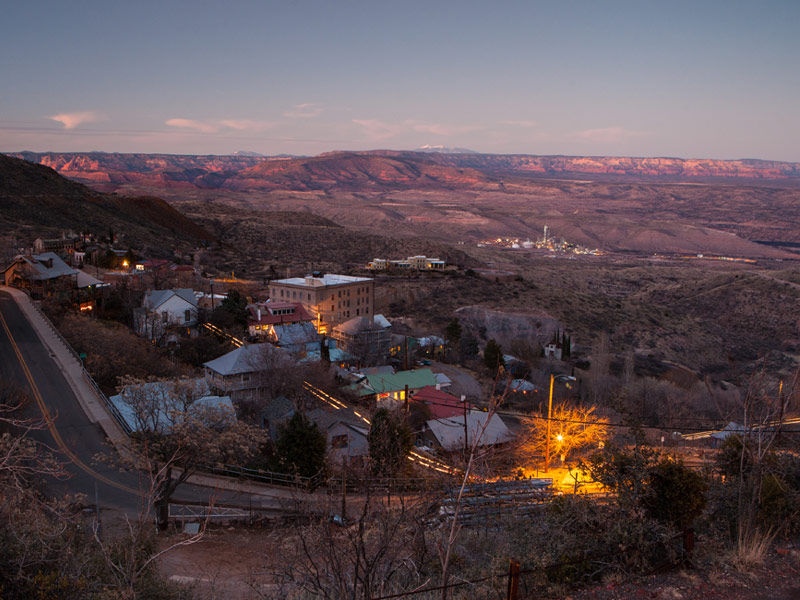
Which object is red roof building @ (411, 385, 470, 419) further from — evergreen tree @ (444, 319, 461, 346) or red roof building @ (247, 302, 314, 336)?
red roof building @ (247, 302, 314, 336)

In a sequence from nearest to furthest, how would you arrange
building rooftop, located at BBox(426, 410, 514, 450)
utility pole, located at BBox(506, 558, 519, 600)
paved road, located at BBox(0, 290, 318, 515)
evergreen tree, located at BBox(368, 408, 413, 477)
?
utility pole, located at BBox(506, 558, 519, 600) → paved road, located at BBox(0, 290, 318, 515) → evergreen tree, located at BBox(368, 408, 413, 477) → building rooftop, located at BBox(426, 410, 514, 450)

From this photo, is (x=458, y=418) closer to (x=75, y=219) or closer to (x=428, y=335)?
(x=428, y=335)

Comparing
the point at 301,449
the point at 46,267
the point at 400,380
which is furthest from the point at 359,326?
the point at 301,449

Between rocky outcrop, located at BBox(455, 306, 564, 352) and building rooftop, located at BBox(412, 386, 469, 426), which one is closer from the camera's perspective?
building rooftop, located at BBox(412, 386, 469, 426)

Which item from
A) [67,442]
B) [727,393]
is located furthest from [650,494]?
[727,393]

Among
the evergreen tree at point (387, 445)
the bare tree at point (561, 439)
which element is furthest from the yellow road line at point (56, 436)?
the bare tree at point (561, 439)

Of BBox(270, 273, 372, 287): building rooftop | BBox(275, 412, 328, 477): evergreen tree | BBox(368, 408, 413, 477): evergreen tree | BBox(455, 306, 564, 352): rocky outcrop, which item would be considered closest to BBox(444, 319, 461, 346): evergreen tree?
BBox(455, 306, 564, 352): rocky outcrop

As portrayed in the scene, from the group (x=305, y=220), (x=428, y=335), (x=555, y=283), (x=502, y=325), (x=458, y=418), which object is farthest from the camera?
(x=305, y=220)
